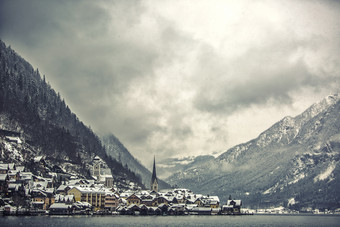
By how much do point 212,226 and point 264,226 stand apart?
26.2 metres

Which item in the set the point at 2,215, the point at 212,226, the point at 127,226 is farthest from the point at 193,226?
the point at 2,215

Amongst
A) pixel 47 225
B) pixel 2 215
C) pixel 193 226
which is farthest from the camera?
pixel 2 215

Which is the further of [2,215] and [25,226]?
[2,215]

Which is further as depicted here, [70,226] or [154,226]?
[154,226]

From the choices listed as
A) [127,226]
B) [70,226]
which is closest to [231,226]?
[127,226]

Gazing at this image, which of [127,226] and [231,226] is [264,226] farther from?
[127,226]

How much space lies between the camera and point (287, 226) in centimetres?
19975

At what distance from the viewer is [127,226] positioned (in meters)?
169

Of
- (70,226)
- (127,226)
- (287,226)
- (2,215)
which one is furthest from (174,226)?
(2,215)

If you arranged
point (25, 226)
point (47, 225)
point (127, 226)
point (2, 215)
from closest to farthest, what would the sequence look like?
point (25, 226) < point (47, 225) < point (127, 226) < point (2, 215)

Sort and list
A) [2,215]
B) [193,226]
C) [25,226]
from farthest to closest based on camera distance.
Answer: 1. [2,215]
2. [193,226]
3. [25,226]

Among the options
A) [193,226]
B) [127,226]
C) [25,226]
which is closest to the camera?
[25,226]

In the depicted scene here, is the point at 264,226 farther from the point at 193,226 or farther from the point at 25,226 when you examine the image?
the point at 25,226

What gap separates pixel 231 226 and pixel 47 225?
242 ft
